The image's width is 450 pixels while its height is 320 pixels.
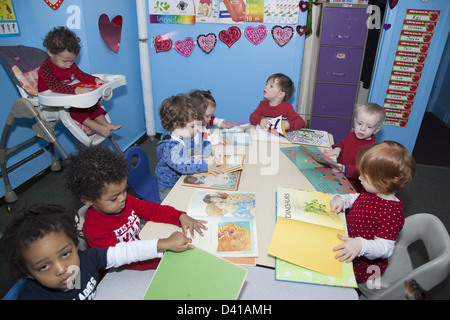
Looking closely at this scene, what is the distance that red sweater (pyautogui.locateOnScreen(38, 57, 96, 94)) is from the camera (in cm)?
205

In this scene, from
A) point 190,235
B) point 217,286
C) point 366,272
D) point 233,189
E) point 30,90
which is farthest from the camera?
point 30,90

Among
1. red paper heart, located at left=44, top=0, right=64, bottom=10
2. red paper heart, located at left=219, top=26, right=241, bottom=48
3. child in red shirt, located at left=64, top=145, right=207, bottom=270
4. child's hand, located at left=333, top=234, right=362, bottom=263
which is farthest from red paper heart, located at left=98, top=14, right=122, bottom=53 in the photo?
child's hand, located at left=333, top=234, right=362, bottom=263

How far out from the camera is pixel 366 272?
48.6 inches

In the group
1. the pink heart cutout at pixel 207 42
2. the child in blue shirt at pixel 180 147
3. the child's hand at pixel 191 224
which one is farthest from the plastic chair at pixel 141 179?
the pink heart cutout at pixel 207 42

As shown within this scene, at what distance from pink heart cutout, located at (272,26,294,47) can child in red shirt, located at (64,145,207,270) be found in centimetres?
261

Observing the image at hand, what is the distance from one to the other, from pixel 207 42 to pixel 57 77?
1.67 meters

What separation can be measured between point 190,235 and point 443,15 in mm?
3292

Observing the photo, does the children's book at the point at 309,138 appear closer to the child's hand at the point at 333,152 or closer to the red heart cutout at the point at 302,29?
the child's hand at the point at 333,152

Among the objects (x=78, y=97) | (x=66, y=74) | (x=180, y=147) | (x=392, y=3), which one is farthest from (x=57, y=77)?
(x=392, y=3)

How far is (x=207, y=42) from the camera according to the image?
3.32m

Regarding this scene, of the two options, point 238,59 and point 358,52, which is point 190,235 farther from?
point 358,52

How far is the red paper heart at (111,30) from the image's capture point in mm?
2674

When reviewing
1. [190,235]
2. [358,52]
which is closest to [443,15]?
[358,52]

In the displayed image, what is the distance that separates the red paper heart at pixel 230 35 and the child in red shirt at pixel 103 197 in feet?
8.32
